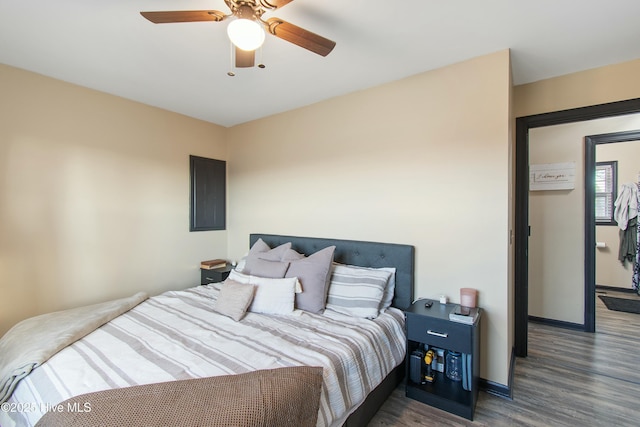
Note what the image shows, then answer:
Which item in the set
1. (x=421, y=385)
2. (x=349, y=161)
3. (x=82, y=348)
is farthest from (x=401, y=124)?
(x=82, y=348)

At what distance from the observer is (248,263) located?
2645mm

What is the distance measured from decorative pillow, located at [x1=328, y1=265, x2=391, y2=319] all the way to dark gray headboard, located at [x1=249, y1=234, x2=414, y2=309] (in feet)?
0.42

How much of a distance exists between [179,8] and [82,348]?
2008 mm

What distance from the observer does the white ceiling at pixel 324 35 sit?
5.34 ft

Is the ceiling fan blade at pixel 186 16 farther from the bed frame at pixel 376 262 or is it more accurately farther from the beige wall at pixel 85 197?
the bed frame at pixel 376 262

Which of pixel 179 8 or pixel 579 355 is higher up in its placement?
pixel 179 8

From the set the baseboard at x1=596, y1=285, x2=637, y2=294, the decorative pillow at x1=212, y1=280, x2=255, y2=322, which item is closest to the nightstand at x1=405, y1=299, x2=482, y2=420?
the decorative pillow at x1=212, y1=280, x2=255, y2=322

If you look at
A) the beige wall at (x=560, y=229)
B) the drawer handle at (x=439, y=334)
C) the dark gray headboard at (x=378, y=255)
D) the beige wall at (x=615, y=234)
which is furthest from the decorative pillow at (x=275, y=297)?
the beige wall at (x=615, y=234)

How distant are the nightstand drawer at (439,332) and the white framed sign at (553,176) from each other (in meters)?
2.69

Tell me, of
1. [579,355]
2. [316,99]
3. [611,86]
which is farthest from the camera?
[316,99]

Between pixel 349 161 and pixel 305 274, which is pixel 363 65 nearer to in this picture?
pixel 349 161

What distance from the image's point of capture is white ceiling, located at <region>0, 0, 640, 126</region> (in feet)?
5.34

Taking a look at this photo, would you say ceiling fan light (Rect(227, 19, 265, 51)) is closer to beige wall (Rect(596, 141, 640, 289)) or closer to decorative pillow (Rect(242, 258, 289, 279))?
decorative pillow (Rect(242, 258, 289, 279))

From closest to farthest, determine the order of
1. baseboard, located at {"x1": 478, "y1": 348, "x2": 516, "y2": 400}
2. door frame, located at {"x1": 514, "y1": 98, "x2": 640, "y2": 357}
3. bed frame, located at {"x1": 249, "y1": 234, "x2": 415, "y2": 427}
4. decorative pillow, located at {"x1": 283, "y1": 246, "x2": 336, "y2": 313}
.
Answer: bed frame, located at {"x1": 249, "y1": 234, "x2": 415, "y2": 427} < baseboard, located at {"x1": 478, "y1": 348, "x2": 516, "y2": 400} < decorative pillow, located at {"x1": 283, "y1": 246, "x2": 336, "y2": 313} < door frame, located at {"x1": 514, "y1": 98, "x2": 640, "y2": 357}
